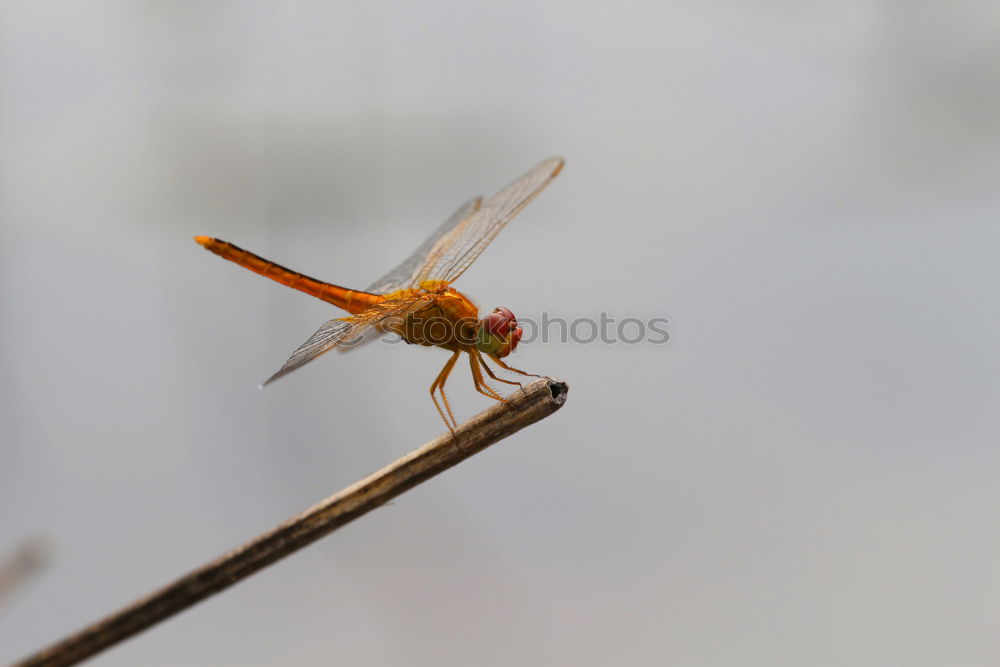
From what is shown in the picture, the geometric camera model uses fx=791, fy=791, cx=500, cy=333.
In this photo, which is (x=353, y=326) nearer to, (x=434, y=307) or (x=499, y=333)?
(x=434, y=307)

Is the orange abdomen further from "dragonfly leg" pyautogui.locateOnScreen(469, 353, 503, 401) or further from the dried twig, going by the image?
the dried twig

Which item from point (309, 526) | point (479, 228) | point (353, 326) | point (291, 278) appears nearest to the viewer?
point (309, 526)

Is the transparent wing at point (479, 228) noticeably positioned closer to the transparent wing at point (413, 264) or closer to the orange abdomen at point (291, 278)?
the transparent wing at point (413, 264)

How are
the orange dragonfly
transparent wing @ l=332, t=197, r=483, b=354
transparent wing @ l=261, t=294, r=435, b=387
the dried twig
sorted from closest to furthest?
the dried twig
transparent wing @ l=261, t=294, r=435, b=387
the orange dragonfly
transparent wing @ l=332, t=197, r=483, b=354

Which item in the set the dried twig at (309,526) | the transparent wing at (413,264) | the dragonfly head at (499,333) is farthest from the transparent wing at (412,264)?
the dried twig at (309,526)

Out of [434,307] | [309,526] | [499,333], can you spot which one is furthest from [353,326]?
[309,526]

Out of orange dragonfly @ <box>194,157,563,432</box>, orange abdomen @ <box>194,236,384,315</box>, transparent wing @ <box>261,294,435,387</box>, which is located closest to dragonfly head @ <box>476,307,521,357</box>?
orange dragonfly @ <box>194,157,563,432</box>

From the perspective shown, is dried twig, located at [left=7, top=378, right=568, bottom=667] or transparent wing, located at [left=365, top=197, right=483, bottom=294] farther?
transparent wing, located at [left=365, top=197, right=483, bottom=294]
